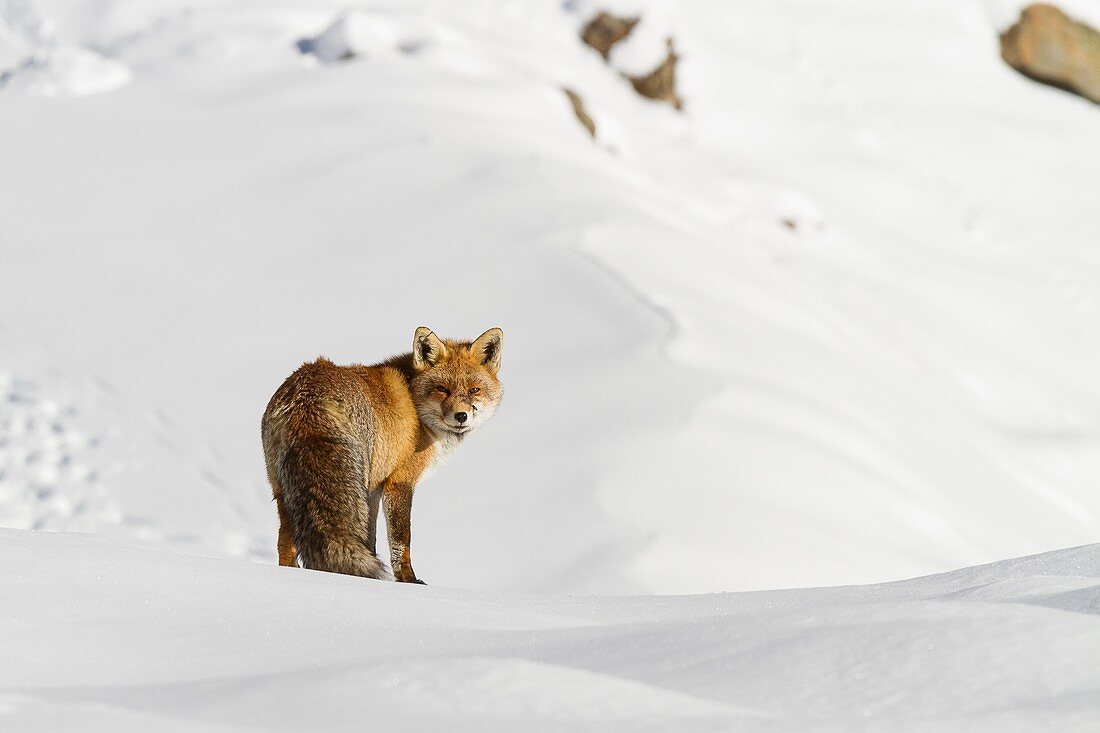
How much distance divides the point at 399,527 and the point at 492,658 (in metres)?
2.73

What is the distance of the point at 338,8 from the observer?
14883 mm

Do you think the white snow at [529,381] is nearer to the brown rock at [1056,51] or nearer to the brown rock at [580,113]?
Result: the brown rock at [580,113]

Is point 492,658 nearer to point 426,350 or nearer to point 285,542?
point 285,542

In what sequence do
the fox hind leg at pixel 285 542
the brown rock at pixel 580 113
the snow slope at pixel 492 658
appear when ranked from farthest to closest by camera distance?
the brown rock at pixel 580 113 → the fox hind leg at pixel 285 542 → the snow slope at pixel 492 658

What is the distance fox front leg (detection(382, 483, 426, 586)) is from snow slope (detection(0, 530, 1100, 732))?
1.58 metres

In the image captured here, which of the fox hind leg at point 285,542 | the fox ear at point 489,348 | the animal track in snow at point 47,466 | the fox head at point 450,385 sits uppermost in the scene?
the fox ear at point 489,348

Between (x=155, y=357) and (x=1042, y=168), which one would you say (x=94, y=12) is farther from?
(x=1042, y=168)

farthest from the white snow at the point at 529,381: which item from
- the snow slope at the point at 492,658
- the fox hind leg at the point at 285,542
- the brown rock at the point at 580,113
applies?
the fox hind leg at the point at 285,542

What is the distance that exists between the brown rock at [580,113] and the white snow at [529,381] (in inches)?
6.7

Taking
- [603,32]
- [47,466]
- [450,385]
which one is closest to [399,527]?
[450,385]

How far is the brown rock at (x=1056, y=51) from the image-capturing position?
2203cm

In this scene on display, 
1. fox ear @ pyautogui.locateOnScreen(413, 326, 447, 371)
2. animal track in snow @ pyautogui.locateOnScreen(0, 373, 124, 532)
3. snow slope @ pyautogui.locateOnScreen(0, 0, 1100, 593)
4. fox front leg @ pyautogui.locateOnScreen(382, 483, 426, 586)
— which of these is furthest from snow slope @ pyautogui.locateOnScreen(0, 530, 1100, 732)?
animal track in snow @ pyautogui.locateOnScreen(0, 373, 124, 532)

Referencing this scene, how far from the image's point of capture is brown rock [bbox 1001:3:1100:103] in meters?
22.0

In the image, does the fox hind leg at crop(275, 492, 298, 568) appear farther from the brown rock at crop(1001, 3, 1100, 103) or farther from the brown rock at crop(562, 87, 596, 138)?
the brown rock at crop(1001, 3, 1100, 103)
